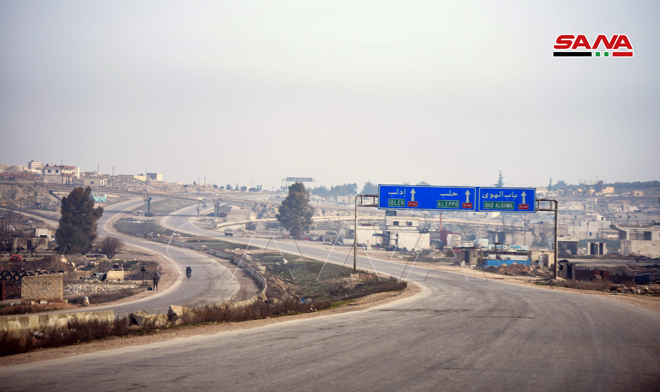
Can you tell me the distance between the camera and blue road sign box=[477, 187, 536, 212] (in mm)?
39156

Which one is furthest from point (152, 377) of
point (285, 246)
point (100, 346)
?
point (285, 246)

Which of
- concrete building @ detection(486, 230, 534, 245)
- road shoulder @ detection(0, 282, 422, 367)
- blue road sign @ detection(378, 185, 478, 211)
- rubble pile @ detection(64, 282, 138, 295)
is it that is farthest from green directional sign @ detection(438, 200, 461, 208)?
concrete building @ detection(486, 230, 534, 245)

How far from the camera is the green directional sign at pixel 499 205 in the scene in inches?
1537

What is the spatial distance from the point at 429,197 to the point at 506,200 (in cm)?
644

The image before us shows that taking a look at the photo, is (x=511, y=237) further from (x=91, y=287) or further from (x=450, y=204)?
(x=91, y=287)

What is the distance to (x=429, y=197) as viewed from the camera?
39.9 m

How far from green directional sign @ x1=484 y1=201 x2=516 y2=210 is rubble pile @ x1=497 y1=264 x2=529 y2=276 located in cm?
2370

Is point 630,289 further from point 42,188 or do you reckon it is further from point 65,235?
point 42,188

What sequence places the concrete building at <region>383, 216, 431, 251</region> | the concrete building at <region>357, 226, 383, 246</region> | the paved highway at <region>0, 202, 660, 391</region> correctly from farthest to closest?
the concrete building at <region>357, 226, 383, 246</region> < the concrete building at <region>383, 216, 431, 251</region> < the paved highway at <region>0, 202, 660, 391</region>

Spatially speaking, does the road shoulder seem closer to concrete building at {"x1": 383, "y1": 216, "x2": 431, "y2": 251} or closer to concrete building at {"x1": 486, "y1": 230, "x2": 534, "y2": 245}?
concrete building at {"x1": 383, "y1": 216, "x2": 431, "y2": 251}

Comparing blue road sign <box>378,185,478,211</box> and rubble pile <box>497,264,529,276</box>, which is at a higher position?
blue road sign <box>378,185,478,211</box>

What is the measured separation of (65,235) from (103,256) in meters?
7.46

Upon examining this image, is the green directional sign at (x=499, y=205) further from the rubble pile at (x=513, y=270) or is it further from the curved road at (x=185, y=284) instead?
the curved road at (x=185, y=284)

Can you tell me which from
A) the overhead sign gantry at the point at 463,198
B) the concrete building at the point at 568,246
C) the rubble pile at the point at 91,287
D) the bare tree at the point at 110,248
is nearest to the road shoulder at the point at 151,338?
the overhead sign gantry at the point at 463,198
